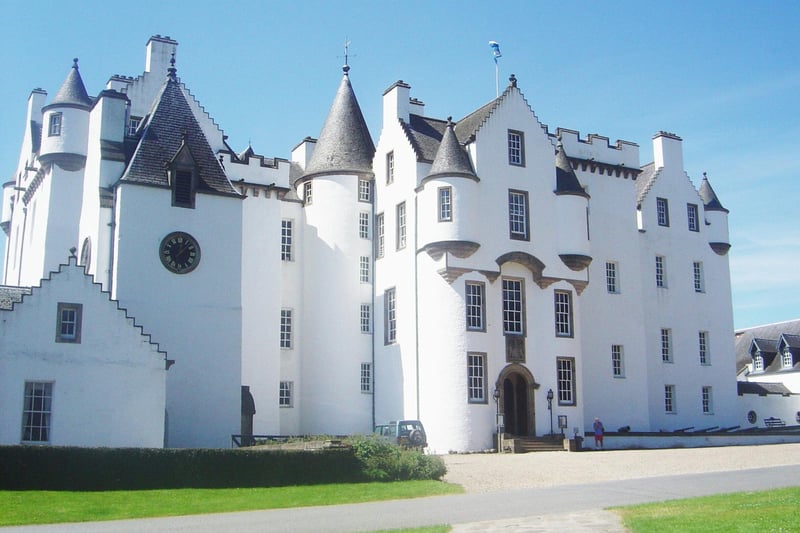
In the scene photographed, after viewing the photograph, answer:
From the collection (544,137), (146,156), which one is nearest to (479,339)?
(544,137)

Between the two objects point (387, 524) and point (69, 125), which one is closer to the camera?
point (387, 524)

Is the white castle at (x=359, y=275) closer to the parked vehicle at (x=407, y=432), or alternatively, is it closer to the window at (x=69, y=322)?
the window at (x=69, y=322)

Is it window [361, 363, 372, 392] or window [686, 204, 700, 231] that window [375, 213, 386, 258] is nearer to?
window [361, 363, 372, 392]

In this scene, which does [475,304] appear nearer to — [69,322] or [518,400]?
[518,400]

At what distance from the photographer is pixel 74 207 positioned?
41469 mm

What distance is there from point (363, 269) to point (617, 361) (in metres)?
14.2

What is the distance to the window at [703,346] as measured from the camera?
165ft

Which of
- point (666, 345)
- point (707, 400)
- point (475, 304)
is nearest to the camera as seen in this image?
point (475, 304)

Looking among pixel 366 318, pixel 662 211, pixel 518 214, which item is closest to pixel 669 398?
A: pixel 662 211

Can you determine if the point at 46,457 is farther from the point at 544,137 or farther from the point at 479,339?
the point at 544,137

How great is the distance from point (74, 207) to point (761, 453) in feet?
103

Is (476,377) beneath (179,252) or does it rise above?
beneath

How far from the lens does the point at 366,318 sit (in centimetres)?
4434

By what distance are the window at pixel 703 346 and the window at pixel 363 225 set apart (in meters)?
20.1
